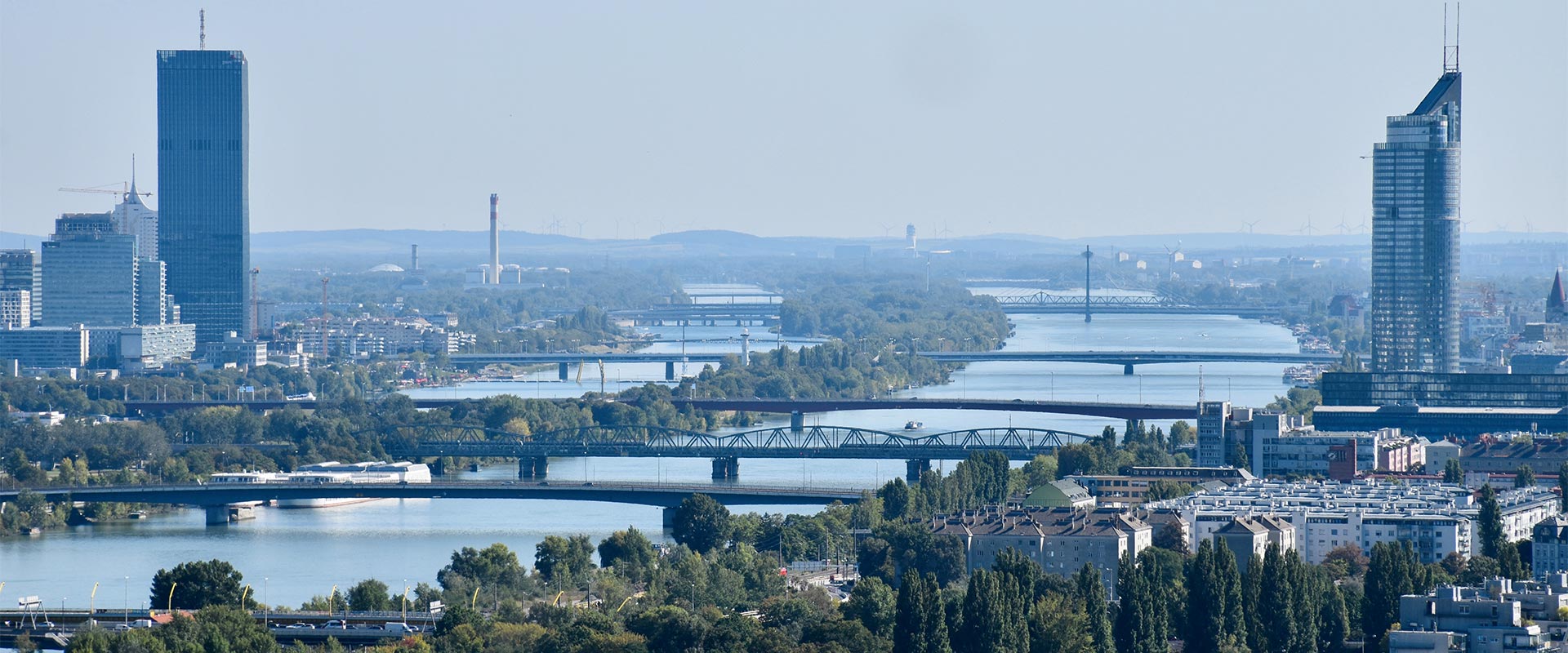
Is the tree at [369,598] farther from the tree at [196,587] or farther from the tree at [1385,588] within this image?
the tree at [1385,588]

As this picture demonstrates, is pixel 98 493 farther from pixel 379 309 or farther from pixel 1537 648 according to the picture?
pixel 379 309

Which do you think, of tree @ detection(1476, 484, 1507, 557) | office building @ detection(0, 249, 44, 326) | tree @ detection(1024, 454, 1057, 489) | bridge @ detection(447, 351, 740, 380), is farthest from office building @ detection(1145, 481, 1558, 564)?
office building @ detection(0, 249, 44, 326)

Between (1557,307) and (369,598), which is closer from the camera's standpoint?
(369,598)

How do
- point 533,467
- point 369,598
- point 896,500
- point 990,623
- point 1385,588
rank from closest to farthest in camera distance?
1. point 990,623
2. point 1385,588
3. point 369,598
4. point 896,500
5. point 533,467

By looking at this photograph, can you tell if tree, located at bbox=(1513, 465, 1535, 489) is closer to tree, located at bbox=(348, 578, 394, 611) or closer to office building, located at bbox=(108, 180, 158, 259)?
tree, located at bbox=(348, 578, 394, 611)

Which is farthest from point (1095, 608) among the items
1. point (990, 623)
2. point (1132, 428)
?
point (1132, 428)

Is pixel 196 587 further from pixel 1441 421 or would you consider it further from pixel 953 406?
pixel 953 406
